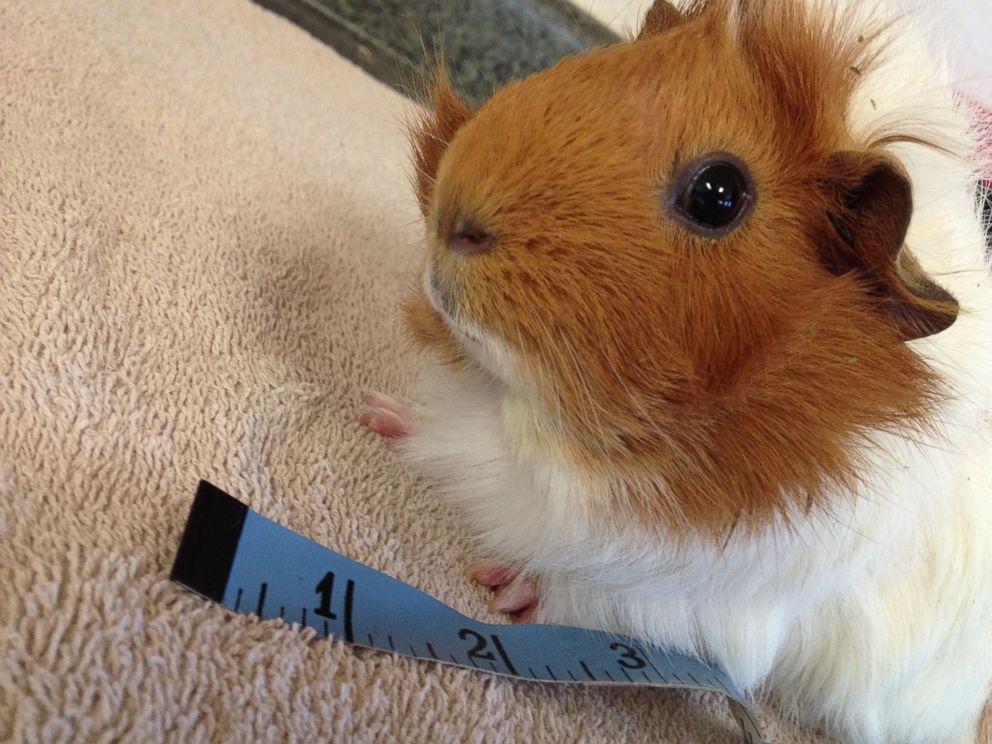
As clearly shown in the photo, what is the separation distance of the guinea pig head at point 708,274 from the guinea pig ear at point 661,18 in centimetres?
17

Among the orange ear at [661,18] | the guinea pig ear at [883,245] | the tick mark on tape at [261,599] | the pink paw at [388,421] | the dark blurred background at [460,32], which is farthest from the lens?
the dark blurred background at [460,32]

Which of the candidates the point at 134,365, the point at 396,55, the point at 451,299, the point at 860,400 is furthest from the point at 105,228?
the point at 396,55

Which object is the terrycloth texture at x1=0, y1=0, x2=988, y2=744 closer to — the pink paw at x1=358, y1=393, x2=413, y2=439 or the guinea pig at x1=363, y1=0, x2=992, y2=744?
the pink paw at x1=358, y1=393, x2=413, y2=439

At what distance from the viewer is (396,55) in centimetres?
192

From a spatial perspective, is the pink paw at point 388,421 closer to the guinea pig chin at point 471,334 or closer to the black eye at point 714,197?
the guinea pig chin at point 471,334

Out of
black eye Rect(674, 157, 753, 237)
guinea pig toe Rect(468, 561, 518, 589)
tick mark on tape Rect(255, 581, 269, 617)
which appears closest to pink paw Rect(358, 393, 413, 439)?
guinea pig toe Rect(468, 561, 518, 589)

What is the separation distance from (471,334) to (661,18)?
1.33ft

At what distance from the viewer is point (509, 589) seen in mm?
781

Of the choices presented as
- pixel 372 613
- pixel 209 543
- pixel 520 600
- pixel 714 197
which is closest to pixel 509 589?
pixel 520 600

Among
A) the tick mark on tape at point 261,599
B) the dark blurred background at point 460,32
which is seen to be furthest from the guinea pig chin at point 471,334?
the dark blurred background at point 460,32

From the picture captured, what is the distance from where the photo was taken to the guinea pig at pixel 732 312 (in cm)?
52

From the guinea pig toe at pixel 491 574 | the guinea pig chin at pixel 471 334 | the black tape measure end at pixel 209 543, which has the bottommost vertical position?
the black tape measure end at pixel 209 543

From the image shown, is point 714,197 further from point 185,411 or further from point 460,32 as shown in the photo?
point 460,32

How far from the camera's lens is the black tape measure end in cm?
58
